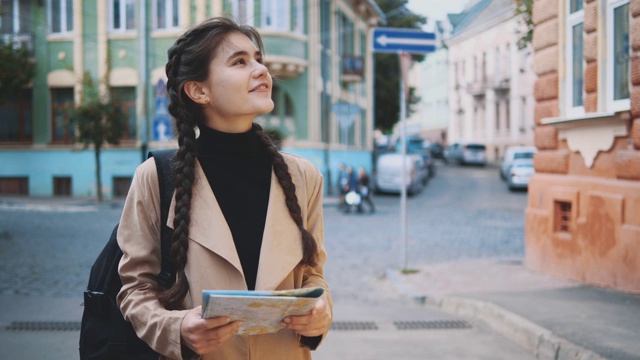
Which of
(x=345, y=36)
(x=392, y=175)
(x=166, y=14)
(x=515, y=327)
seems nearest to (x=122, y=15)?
(x=166, y=14)

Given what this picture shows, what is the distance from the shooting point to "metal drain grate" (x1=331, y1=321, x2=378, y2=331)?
7.36 m

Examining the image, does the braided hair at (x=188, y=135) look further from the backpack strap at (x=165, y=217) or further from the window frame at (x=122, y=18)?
the window frame at (x=122, y=18)

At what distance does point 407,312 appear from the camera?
27.6 ft

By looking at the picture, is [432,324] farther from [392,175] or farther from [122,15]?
[122,15]

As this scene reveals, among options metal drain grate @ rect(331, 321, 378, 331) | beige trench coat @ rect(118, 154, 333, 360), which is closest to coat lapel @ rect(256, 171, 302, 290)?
beige trench coat @ rect(118, 154, 333, 360)

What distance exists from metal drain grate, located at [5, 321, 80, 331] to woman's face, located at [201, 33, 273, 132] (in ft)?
17.3

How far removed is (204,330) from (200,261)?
0.25 meters

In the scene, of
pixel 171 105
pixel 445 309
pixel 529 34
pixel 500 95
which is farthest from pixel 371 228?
pixel 500 95

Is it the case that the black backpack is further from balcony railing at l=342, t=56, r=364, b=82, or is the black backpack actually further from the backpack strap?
balcony railing at l=342, t=56, r=364, b=82

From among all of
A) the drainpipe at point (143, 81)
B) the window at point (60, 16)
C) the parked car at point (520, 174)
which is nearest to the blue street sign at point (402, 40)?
the drainpipe at point (143, 81)

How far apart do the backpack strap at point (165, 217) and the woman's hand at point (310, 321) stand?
1.32 ft

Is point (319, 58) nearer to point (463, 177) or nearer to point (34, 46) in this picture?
point (34, 46)

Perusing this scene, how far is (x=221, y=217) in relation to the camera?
2332mm

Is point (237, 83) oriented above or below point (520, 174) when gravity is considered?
above
